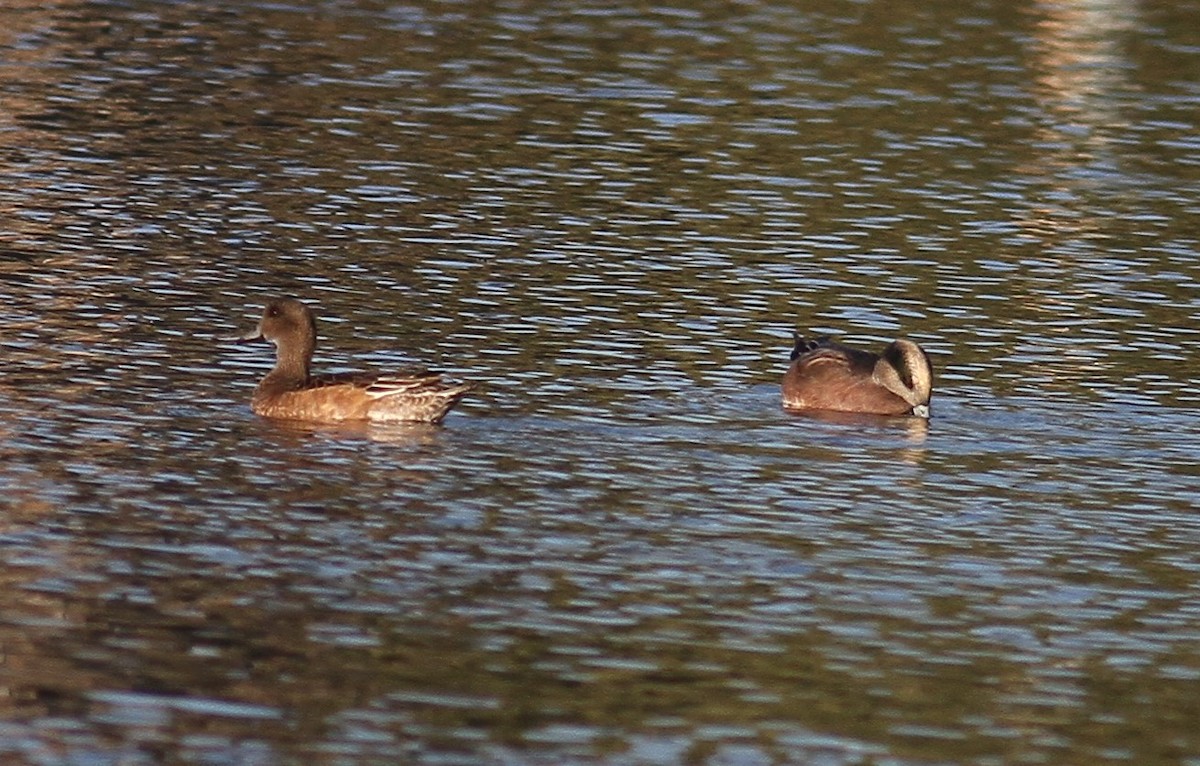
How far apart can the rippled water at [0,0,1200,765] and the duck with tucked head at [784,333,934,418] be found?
0.77 ft

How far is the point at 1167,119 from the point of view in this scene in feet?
107

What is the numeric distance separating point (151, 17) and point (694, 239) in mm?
13365

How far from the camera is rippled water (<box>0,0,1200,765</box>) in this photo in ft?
39.6

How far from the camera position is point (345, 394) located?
56.4 ft

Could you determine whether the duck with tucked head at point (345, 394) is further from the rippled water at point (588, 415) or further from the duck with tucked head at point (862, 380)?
the duck with tucked head at point (862, 380)

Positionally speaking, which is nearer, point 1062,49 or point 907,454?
point 907,454

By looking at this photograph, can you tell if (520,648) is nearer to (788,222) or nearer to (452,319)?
(452,319)

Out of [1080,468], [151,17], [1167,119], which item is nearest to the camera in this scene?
[1080,468]

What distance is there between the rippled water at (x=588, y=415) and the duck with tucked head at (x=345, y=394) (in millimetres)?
166

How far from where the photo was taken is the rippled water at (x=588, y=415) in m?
12.1

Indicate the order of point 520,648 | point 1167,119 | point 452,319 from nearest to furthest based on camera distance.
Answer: point 520,648 → point 452,319 → point 1167,119

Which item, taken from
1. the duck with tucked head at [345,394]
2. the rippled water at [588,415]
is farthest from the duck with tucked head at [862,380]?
the duck with tucked head at [345,394]

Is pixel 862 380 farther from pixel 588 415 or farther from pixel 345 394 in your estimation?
pixel 345 394

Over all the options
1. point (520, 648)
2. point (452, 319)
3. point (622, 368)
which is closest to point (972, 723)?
point (520, 648)
